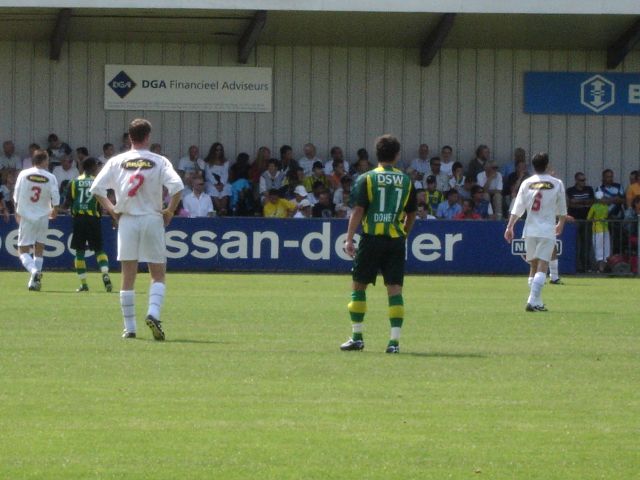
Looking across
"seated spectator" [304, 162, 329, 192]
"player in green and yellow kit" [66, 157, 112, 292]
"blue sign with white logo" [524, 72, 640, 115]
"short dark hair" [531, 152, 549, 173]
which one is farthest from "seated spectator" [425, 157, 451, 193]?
"short dark hair" [531, 152, 549, 173]

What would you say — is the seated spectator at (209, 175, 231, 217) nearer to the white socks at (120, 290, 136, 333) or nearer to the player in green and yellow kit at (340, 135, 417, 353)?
the white socks at (120, 290, 136, 333)

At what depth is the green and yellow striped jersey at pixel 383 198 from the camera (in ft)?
39.8

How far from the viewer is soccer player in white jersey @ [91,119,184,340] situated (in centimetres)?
1291

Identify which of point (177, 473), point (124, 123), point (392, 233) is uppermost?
point (124, 123)

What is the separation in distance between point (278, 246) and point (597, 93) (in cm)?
1045

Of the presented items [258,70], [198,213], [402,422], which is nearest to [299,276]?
[198,213]

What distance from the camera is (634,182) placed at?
3153cm

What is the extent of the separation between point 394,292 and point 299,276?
582 inches

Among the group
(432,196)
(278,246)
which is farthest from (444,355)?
(432,196)

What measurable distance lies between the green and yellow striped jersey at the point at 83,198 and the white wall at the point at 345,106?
11.5 meters

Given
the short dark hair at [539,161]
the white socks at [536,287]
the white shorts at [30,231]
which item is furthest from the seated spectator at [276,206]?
the white socks at [536,287]

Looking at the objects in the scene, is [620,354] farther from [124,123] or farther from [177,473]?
[124,123]

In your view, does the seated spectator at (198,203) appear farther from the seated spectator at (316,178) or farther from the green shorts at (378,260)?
the green shorts at (378,260)

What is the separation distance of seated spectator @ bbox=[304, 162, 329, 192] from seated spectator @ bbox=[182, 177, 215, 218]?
7.78ft
